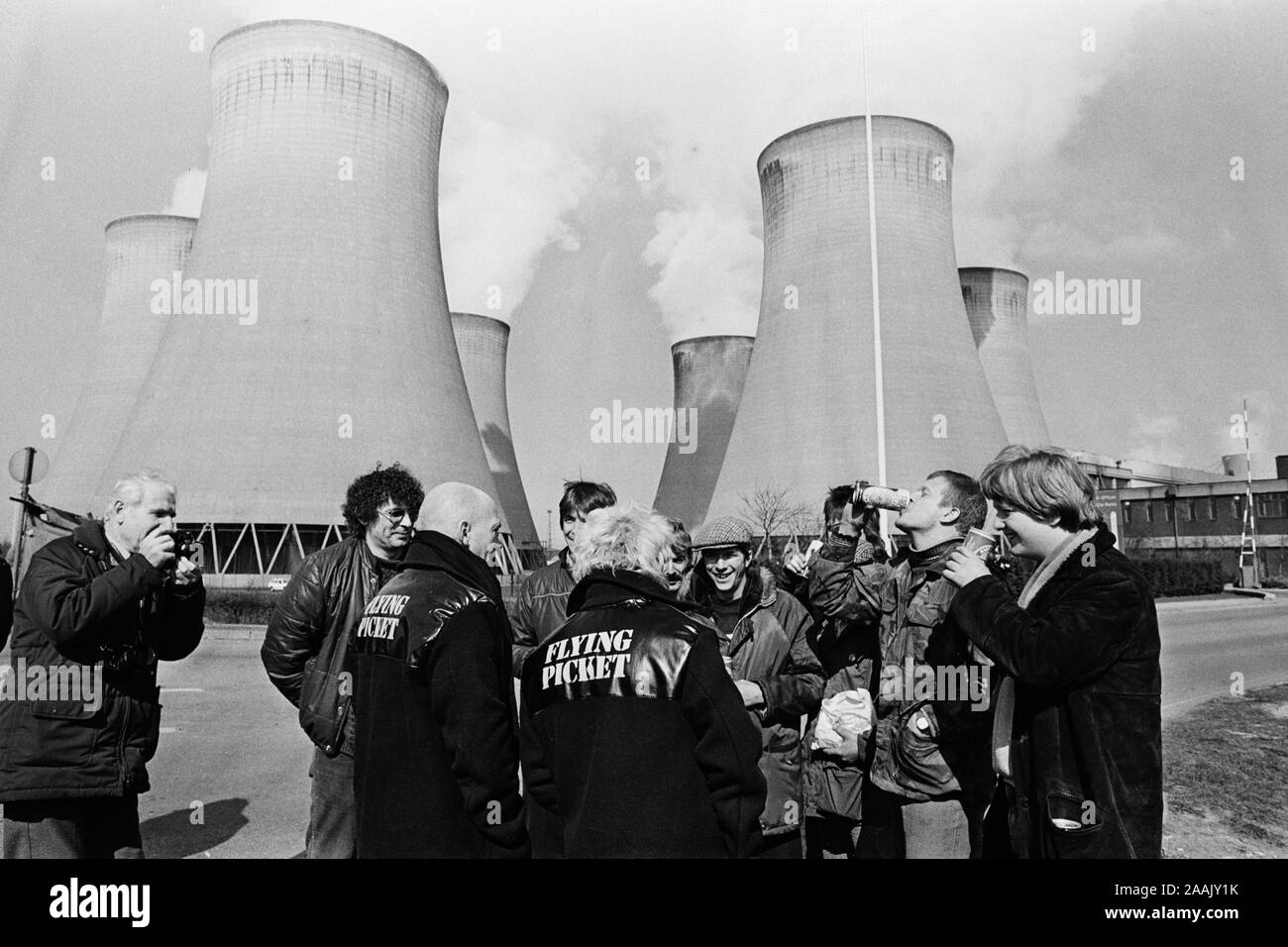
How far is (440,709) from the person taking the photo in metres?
1.70

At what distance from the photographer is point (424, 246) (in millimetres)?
15797

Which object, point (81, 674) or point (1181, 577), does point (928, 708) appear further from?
point (1181, 577)

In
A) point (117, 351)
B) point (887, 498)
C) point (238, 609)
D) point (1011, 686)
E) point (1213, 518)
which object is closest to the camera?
point (1011, 686)

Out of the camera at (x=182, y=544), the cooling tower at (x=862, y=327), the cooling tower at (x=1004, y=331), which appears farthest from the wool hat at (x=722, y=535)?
the cooling tower at (x=1004, y=331)

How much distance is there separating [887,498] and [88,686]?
2.00 m

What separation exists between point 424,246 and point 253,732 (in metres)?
12.2

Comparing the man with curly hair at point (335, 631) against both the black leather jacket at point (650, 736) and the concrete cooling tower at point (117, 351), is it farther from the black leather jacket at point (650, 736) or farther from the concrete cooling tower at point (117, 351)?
the concrete cooling tower at point (117, 351)

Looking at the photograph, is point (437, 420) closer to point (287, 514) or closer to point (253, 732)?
point (287, 514)

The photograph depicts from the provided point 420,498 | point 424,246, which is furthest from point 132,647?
point 424,246

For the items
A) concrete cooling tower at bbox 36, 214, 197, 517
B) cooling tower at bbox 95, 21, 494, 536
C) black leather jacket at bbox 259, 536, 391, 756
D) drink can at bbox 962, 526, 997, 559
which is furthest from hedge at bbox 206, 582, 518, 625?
drink can at bbox 962, 526, 997, 559

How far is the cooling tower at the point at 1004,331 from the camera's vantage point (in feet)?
80.0

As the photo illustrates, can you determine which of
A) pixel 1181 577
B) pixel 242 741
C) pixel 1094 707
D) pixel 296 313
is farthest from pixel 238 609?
pixel 1181 577

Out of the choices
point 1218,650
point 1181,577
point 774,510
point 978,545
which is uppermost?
Answer: point 774,510

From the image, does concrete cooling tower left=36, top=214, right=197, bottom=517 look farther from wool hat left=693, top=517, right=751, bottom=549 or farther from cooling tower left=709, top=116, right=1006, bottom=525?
wool hat left=693, top=517, right=751, bottom=549
